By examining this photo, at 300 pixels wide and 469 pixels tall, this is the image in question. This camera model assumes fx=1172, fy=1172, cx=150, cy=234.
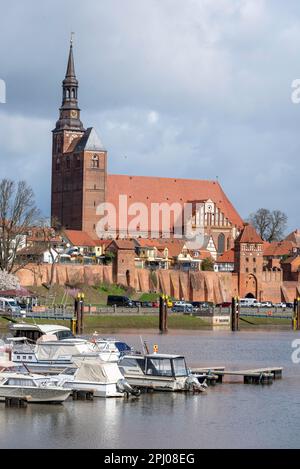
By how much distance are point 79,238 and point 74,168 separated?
14.0 meters

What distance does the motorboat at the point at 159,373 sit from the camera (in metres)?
41.8

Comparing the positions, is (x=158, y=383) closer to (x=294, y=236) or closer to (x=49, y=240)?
(x=49, y=240)

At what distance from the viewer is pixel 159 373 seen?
42125 mm

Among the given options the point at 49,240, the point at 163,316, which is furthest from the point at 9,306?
the point at 49,240

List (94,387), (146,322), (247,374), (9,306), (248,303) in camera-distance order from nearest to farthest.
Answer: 1. (94,387)
2. (247,374)
3. (9,306)
4. (146,322)
5. (248,303)

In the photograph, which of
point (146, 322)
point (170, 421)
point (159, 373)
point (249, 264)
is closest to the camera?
point (170, 421)

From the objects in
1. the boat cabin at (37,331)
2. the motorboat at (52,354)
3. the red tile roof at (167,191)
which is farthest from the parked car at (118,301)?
the motorboat at (52,354)

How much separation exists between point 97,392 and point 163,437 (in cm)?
630

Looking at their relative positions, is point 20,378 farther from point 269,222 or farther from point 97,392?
point 269,222

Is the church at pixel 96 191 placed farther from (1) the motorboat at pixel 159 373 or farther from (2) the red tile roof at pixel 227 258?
(1) the motorboat at pixel 159 373

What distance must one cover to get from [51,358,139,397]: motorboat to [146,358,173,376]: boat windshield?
2.27m

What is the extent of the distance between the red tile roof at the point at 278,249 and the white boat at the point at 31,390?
4311 inches

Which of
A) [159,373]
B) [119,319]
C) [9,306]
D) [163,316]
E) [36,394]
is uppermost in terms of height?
[9,306]

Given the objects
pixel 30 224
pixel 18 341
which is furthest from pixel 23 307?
pixel 18 341
